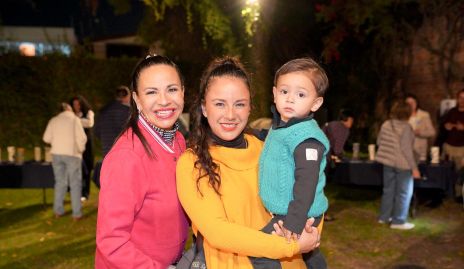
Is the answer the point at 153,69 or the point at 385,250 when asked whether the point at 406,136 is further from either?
the point at 153,69

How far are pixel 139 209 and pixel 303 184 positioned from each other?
2.18ft

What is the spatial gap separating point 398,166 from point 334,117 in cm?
872

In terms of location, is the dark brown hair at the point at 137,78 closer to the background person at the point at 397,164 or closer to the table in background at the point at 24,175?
the background person at the point at 397,164

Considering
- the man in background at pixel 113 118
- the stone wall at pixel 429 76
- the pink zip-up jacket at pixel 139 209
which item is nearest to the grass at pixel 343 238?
the man in background at pixel 113 118

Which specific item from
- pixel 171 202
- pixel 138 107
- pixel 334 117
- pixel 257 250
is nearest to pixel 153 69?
pixel 138 107

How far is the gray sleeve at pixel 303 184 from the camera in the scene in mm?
2004

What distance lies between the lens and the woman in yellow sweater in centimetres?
187

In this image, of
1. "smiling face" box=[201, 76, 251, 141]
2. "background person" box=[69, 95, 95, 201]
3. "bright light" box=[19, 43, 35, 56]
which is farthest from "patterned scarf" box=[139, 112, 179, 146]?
"bright light" box=[19, 43, 35, 56]

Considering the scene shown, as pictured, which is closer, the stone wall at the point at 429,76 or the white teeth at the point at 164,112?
the white teeth at the point at 164,112

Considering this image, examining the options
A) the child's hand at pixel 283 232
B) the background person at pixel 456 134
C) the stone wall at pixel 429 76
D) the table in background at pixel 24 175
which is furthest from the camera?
the stone wall at pixel 429 76

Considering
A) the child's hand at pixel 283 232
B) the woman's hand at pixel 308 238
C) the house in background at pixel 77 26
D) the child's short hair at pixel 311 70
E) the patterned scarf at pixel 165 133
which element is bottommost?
the woman's hand at pixel 308 238

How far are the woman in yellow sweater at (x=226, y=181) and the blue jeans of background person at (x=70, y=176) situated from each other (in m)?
5.79

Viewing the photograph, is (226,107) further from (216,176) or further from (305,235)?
(305,235)

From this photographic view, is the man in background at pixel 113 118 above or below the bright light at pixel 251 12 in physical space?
below
